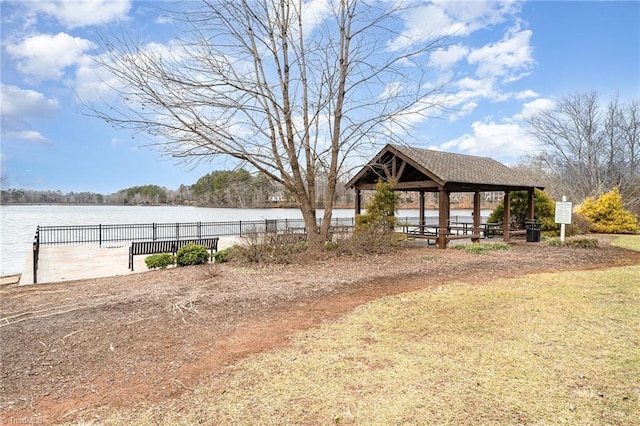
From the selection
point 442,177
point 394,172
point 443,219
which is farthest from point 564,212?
point 394,172

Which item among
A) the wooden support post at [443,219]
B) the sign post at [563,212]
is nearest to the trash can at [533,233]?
the sign post at [563,212]

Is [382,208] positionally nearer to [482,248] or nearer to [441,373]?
[482,248]

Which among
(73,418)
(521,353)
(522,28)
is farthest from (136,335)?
(522,28)

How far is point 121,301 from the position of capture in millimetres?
6270

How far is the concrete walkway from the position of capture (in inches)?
420

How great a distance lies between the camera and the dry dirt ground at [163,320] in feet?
A: 11.0

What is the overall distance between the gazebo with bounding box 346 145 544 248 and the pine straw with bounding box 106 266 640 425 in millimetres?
8440

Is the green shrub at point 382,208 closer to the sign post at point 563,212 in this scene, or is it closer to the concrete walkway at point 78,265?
the concrete walkway at point 78,265

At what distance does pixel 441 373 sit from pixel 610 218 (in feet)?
77.0

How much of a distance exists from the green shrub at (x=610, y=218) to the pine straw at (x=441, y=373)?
19.1 m

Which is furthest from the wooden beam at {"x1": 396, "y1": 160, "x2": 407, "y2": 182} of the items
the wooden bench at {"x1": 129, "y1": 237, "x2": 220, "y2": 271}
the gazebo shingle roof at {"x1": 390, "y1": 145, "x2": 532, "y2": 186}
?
the wooden bench at {"x1": 129, "y1": 237, "x2": 220, "y2": 271}

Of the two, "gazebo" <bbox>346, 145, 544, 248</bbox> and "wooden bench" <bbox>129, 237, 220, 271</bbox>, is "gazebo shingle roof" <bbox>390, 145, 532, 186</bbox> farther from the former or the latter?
"wooden bench" <bbox>129, 237, 220, 271</bbox>

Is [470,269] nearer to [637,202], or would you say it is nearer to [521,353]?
[521,353]

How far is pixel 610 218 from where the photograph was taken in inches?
835
